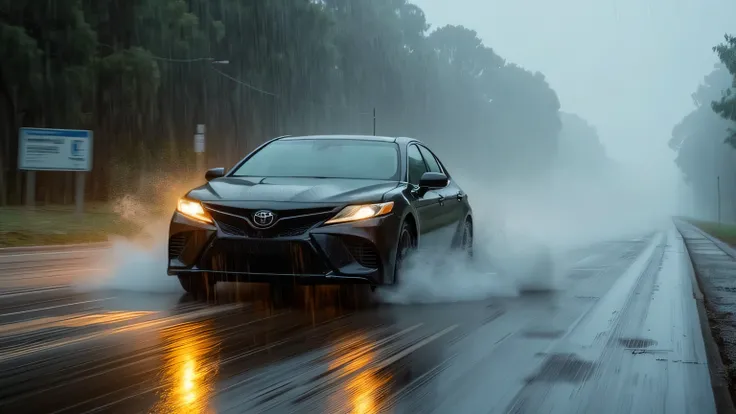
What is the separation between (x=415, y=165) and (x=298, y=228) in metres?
2.40

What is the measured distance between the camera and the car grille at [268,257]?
278 inches

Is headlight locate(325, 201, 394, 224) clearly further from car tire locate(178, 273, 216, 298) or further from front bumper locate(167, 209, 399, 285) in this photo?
car tire locate(178, 273, 216, 298)

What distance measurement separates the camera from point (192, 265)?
7.38 m

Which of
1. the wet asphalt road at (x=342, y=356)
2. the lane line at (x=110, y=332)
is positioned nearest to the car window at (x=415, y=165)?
the wet asphalt road at (x=342, y=356)

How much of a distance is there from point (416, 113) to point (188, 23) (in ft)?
140

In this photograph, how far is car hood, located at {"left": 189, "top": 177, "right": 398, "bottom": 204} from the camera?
→ 7.31 metres

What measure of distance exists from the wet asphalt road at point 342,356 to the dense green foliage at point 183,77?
21930 mm

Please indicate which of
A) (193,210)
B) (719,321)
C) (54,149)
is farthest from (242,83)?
(719,321)

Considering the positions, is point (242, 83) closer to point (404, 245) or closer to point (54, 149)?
point (54, 149)

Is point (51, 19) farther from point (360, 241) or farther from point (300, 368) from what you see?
point (300, 368)

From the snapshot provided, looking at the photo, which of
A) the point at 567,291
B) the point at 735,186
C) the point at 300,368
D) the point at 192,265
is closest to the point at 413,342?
the point at 300,368

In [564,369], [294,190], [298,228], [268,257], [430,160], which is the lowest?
[564,369]

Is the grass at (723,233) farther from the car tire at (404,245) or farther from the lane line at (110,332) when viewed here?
the lane line at (110,332)

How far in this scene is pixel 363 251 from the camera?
23.9ft
